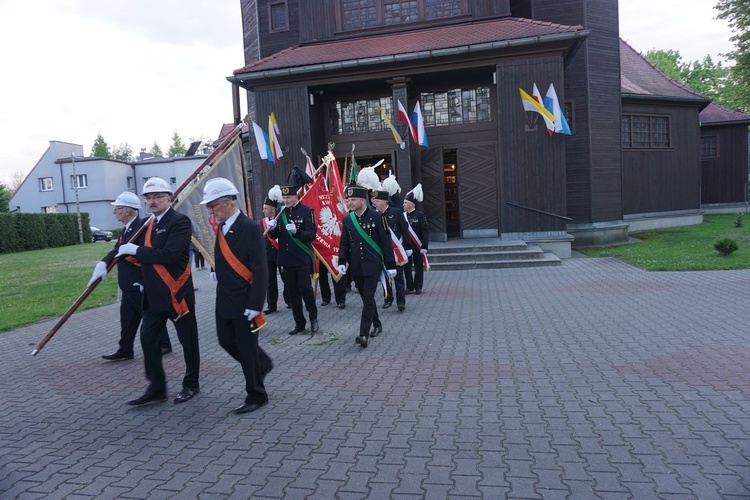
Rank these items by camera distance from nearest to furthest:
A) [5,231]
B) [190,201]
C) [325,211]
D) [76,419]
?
[76,419] → [190,201] → [325,211] → [5,231]

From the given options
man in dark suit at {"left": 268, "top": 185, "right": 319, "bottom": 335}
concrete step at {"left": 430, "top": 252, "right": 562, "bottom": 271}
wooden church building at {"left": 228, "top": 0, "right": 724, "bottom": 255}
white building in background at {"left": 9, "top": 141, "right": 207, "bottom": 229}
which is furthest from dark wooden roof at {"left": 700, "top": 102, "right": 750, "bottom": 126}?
white building in background at {"left": 9, "top": 141, "right": 207, "bottom": 229}

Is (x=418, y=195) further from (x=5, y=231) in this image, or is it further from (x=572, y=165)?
(x=5, y=231)

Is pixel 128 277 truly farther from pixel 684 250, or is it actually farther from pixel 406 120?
pixel 684 250

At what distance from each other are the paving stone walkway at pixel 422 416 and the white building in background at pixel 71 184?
53.7 meters

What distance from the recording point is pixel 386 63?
17.1 meters

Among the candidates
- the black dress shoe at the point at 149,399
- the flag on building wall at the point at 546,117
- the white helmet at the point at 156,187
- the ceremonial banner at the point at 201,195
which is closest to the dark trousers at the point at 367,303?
the ceremonial banner at the point at 201,195

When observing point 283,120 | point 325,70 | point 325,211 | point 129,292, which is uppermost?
point 325,70

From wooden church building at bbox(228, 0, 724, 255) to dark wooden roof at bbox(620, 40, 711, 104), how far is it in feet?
13.0

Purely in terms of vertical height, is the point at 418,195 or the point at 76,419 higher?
the point at 418,195

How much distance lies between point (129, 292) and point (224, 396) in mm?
2356

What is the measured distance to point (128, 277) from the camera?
23.0 feet

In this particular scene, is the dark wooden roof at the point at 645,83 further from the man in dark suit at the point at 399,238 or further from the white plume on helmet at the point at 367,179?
the white plume on helmet at the point at 367,179

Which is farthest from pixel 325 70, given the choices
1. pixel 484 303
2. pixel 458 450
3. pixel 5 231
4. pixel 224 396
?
pixel 5 231

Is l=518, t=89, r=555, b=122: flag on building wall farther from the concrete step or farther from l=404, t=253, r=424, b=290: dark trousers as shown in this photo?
l=404, t=253, r=424, b=290: dark trousers
